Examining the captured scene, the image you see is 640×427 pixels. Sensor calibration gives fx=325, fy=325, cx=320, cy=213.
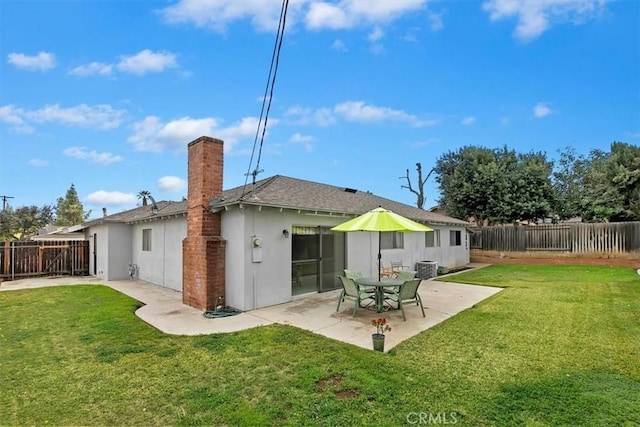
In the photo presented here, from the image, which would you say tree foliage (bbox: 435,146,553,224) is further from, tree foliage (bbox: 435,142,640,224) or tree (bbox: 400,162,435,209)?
tree (bbox: 400,162,435,209)

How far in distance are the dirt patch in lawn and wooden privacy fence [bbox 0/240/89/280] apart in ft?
75.3

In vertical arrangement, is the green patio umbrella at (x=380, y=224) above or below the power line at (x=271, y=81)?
below

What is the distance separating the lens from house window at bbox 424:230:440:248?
1556 cm

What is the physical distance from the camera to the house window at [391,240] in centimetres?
1256

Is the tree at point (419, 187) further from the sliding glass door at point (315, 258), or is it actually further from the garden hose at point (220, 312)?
the garden hose at point (220, 312)

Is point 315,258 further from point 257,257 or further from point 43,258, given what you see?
point 43,258

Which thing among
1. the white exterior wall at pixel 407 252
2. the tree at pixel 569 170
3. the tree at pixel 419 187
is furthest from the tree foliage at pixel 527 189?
the tree at pixel 569 170

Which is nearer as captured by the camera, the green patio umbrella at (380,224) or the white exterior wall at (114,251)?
the green patio umbrella at (380,224)

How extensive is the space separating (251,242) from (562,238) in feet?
60.5

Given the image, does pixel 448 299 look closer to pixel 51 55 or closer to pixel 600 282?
pixel 600 282

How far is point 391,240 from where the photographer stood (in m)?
13.0

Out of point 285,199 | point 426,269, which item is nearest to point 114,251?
point 285,199

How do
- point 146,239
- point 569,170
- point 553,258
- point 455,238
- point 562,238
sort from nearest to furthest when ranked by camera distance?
point 146,239 < point 562,238 < point 553,258 < point 455,238 < point 569,170

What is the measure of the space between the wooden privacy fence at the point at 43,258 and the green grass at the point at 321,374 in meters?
11.0
